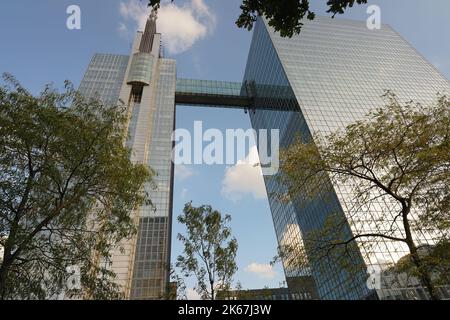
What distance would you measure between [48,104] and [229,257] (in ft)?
37.8

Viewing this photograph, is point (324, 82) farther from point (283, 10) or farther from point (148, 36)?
point (283, 10)

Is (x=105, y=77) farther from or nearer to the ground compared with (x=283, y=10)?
farther from the ground

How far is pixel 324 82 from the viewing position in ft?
232

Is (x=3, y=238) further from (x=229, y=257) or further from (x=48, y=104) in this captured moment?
(x=229, y=257)

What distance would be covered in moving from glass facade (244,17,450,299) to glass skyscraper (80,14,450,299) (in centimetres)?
27

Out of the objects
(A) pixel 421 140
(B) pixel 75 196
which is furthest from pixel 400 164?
(B) pixel 75 196

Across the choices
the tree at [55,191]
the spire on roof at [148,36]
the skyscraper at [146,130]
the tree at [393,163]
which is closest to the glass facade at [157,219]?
the skyscraper at [146,130]

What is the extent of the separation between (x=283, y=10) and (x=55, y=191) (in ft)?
37.8

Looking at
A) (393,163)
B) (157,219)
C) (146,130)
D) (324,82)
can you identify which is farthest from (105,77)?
(393,163)

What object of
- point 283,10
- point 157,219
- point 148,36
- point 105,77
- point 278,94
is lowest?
point 283,10

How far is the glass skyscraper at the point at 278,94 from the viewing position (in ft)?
182

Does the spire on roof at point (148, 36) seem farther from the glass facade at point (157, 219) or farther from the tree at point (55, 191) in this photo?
the tree at point (55, 191)

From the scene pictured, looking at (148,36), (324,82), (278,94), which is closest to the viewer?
(324,82)

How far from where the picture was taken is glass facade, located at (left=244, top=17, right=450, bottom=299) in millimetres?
61281
